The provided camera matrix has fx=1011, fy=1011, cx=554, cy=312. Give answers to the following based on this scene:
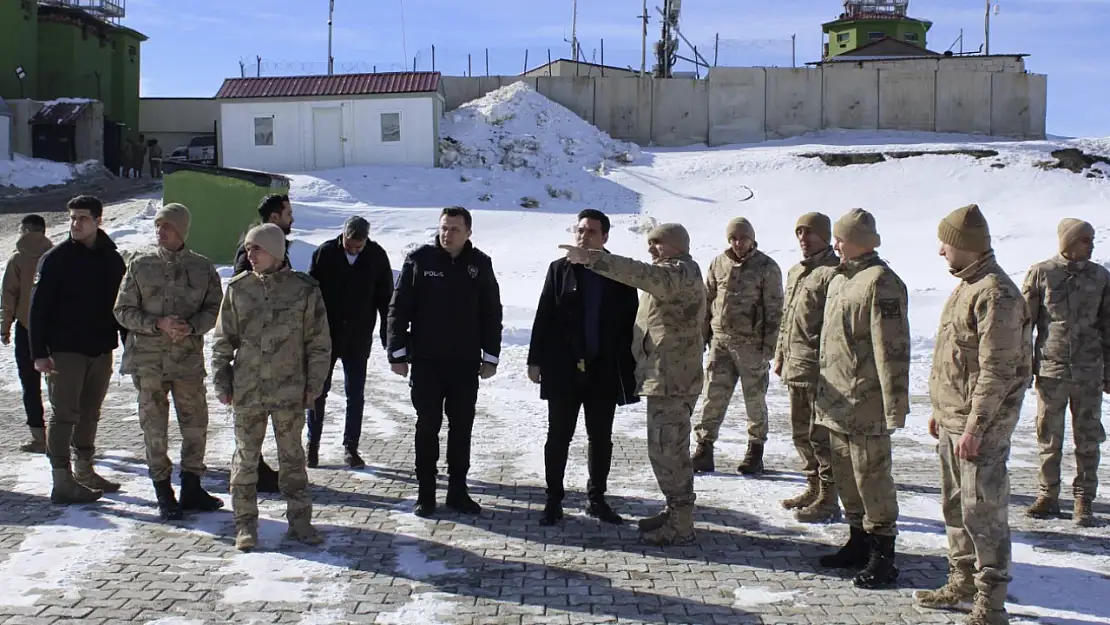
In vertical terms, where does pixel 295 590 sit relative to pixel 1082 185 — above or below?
below

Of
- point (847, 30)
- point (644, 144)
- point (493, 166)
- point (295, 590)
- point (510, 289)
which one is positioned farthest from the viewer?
point (847, 30)

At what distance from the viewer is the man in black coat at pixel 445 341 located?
20.7 feet

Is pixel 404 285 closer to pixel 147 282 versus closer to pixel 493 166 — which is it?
pixel 147 282

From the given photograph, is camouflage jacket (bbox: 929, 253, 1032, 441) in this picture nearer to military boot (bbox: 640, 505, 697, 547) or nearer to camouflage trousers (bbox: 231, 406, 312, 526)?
military boot (bbox: 640, 505, 697, 547)

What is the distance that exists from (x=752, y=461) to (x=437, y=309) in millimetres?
2729

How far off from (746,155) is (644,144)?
532cm

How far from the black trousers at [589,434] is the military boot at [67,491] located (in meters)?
2.96

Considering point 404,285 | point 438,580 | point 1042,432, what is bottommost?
point 438,580

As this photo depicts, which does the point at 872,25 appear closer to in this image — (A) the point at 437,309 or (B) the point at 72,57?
(B) the point at 72,57

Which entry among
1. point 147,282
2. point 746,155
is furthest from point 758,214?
point 147,282

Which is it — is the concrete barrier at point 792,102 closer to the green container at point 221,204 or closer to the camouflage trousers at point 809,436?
the green container at point 221,204

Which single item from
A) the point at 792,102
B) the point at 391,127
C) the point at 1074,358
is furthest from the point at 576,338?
the point at 792,102

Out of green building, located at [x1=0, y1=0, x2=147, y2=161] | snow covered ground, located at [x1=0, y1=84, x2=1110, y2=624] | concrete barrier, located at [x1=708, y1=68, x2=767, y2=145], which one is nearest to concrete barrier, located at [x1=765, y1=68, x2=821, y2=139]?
concrete barrier, located at [x1=708, y1=68, x2=767, y2=145]

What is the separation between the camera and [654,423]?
583cm
